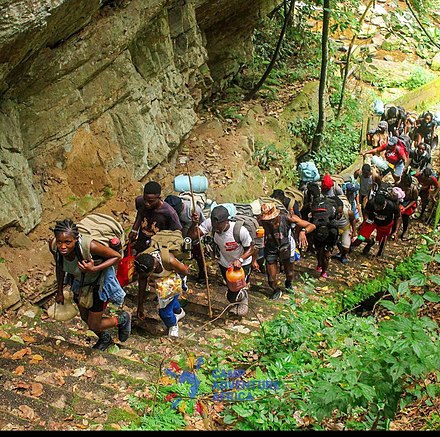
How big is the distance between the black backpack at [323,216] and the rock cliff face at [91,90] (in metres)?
3.52

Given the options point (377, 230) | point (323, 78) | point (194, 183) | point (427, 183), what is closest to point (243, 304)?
point (194, 183)

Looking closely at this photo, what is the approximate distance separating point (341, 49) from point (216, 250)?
Result: 17413 mm

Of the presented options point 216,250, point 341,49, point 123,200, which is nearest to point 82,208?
point 123,200

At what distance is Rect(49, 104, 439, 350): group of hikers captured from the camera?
6.51 m

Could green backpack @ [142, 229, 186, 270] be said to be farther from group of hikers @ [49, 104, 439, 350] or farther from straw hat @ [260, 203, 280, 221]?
straw hat @ [260, 203, 280, 221]

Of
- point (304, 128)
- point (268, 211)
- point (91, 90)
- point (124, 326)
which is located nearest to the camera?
point (124, 326)

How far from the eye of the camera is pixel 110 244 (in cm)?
633

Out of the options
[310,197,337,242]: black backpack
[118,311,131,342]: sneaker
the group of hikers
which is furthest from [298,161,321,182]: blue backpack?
[118,311,131,342]: sneaker

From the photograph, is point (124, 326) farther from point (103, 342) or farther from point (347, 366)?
point (347, 366)

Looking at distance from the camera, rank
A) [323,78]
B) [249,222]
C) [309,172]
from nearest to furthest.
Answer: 1. [249,222]
2. [309,172]
3. [323,78]

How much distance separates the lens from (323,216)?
30.2 feet

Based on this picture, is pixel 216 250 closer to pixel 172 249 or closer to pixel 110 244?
pixel 172 249

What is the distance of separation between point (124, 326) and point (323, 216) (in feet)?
12.6

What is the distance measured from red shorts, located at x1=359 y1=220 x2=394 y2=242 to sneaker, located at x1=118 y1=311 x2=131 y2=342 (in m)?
5.61
